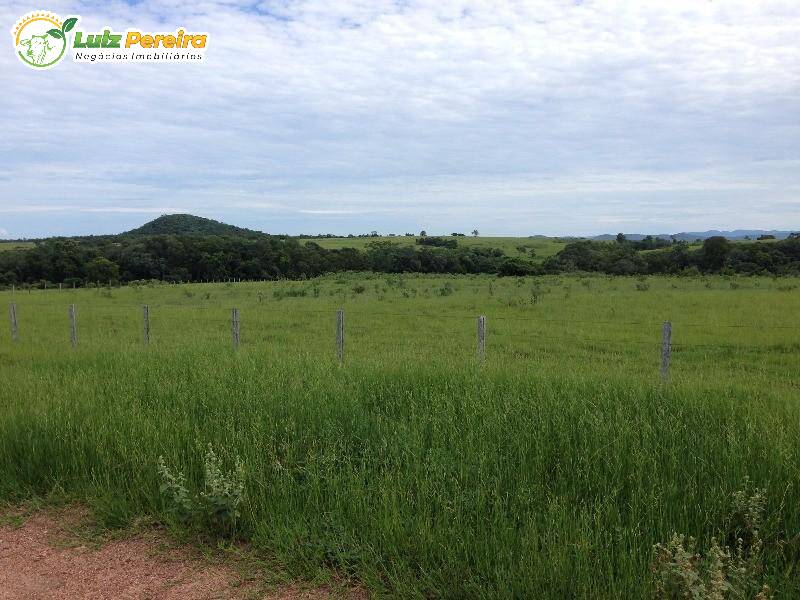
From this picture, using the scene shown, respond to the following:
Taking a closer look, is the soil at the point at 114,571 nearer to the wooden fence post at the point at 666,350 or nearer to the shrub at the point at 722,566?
the shrub at the point at 722,566

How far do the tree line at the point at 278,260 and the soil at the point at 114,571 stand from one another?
58.2 meters

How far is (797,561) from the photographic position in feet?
12.9

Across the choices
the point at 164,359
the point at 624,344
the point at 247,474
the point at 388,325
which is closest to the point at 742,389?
the point at 247,474

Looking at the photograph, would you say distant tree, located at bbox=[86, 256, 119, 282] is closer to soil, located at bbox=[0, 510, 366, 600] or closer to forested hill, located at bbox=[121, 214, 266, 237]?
forested hill, located at bbox=[121, 214, 266, 237]

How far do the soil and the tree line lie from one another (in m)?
58.2

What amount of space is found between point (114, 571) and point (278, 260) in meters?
71.1

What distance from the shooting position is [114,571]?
439 centimetres

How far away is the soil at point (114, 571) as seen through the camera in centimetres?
405

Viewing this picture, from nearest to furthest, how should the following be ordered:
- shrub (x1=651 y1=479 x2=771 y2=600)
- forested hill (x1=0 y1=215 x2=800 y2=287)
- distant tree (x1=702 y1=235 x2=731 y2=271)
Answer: shrub (x1=651 y1=479 x2=771 y2=600) < distant tree (x1=702 y1=235 x2=731 y2=271) < forested hill (x1=0 y1=215 x2=800 y2=287)

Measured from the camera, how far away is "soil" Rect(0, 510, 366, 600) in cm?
405

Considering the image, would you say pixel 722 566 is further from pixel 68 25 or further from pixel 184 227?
pixel 184 227

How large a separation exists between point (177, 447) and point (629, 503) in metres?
4.12

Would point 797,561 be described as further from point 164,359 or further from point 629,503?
point 164,359

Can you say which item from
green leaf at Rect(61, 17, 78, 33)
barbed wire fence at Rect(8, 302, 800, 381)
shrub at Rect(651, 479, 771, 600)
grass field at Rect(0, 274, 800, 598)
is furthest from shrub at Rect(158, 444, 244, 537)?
green leaf at Rect(61, 17, 78, 33)
